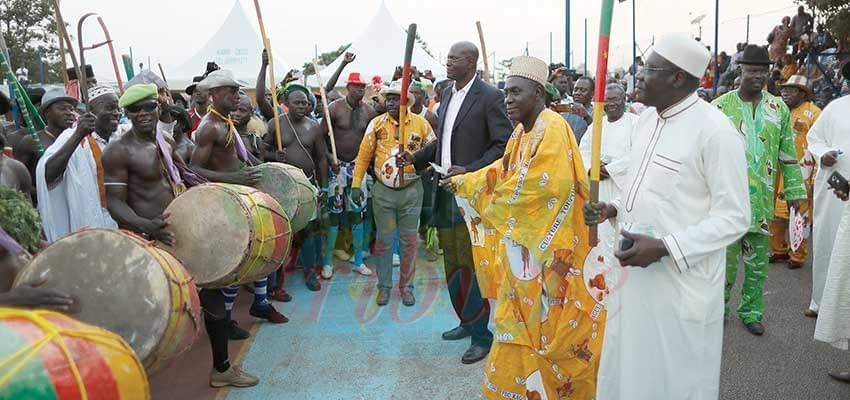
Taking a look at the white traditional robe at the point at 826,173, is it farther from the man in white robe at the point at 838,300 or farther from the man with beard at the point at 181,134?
the man with beard at the point at 181,134

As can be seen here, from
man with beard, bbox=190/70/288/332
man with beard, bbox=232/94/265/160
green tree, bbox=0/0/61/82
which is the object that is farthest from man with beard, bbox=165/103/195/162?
green tree, bbox=0/0/61/82

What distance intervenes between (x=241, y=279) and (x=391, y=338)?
1.76 m

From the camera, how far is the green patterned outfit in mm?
5172

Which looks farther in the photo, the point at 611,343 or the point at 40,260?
the point at 611,343

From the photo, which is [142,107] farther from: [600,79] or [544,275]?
[600,79]

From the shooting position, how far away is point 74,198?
4.78 m

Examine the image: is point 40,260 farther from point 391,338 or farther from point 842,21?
point 842,21

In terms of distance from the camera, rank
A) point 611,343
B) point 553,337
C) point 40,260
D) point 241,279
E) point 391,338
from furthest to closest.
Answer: point 391,338
point 241,279
point 553,337
point 611,343
point 40,260

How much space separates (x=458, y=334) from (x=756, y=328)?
2.29m

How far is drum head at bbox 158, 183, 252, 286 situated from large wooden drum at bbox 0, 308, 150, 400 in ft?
6.07

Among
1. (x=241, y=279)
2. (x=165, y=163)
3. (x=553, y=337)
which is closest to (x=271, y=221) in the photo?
(x=241, y=279)

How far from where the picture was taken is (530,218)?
3.66 m

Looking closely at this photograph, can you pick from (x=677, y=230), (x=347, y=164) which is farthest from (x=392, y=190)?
(x=677, y=230)

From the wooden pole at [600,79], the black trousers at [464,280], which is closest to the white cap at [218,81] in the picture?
the black trousers at [464,280]
